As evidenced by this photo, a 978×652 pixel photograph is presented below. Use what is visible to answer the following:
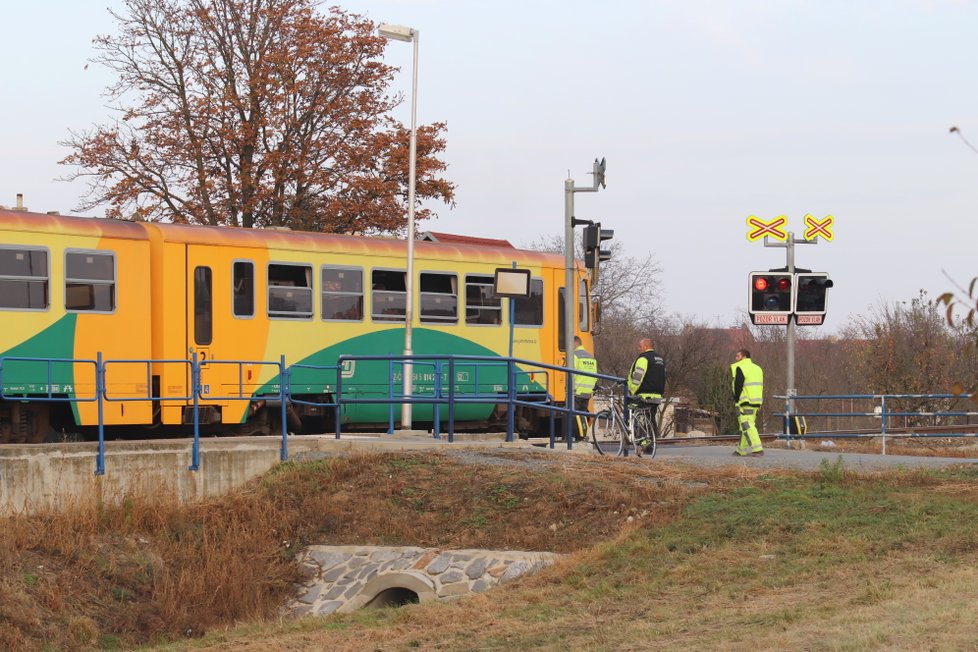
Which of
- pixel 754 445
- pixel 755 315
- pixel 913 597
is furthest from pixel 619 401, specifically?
pixel 913 597

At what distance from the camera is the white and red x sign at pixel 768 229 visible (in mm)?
24141

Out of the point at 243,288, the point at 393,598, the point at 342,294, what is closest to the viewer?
the point at 393,598

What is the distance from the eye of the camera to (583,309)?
982 inches

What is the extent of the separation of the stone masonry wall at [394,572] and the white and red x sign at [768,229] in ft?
40.3

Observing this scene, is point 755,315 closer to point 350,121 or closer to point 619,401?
point 619,401

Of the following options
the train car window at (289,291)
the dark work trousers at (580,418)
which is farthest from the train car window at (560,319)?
the train car window at (289,291)

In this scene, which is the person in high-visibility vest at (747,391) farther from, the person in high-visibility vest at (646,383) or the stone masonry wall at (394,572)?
the stone masonry wall at (394,572)

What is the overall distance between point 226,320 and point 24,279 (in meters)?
3.05

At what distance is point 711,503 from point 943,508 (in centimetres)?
223

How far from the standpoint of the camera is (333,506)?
15266 millimetres

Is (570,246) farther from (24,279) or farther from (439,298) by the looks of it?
(24,279)

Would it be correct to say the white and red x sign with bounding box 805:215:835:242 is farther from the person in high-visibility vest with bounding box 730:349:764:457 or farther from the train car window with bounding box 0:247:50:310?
the train car window with bounding box 0:247:50:310

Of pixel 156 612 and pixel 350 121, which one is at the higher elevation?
pixel 350 121

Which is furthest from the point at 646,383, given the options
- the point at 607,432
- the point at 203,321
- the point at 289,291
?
the point at 203,321
